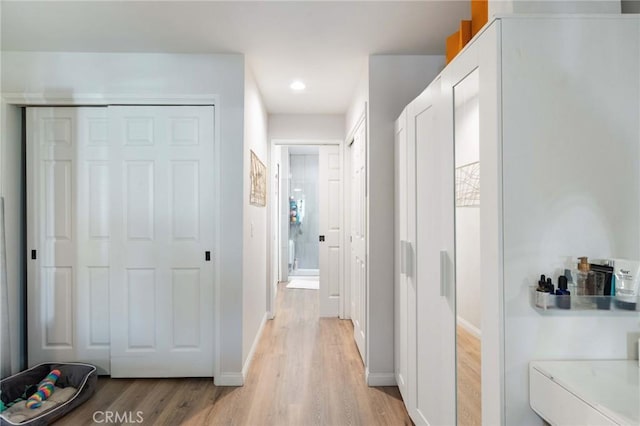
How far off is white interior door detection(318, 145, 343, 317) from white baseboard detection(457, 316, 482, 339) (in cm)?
286

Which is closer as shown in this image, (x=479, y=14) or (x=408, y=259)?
(x=479, y=14)

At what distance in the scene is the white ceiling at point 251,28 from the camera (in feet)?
6.49

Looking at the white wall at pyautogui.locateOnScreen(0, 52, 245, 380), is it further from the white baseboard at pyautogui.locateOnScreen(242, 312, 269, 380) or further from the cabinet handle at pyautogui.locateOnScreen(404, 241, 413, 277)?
the cabinet handle at pyautogui.locateOnScreen(404, 241, 413, 277)

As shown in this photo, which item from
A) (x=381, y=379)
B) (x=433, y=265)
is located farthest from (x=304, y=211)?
(x=433, y=265)

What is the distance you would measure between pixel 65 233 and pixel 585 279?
3.31 m

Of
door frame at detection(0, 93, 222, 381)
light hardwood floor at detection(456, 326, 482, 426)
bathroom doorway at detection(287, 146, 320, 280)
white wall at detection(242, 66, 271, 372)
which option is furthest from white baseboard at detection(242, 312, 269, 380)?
bathroom doorway at detection(287, 146, 320, 280)

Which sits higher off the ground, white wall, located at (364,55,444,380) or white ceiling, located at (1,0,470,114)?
white ceiling, located at (1,0,470,114)

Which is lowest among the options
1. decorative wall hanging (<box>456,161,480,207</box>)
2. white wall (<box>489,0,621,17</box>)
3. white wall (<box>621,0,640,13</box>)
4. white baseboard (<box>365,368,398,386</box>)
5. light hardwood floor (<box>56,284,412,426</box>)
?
light hardwood floor (<box>56,284,412,426</box>)

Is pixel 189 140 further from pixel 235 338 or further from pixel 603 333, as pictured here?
pixel 603 333

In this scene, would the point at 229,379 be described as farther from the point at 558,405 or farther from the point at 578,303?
the point at 578,303

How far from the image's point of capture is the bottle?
40.6 inches

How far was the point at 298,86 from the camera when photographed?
3.22 meters

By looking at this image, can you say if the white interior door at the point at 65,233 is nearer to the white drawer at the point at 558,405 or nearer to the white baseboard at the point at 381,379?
the white baseboard at the point at 381,379

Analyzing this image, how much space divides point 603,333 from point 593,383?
23 centimetres
